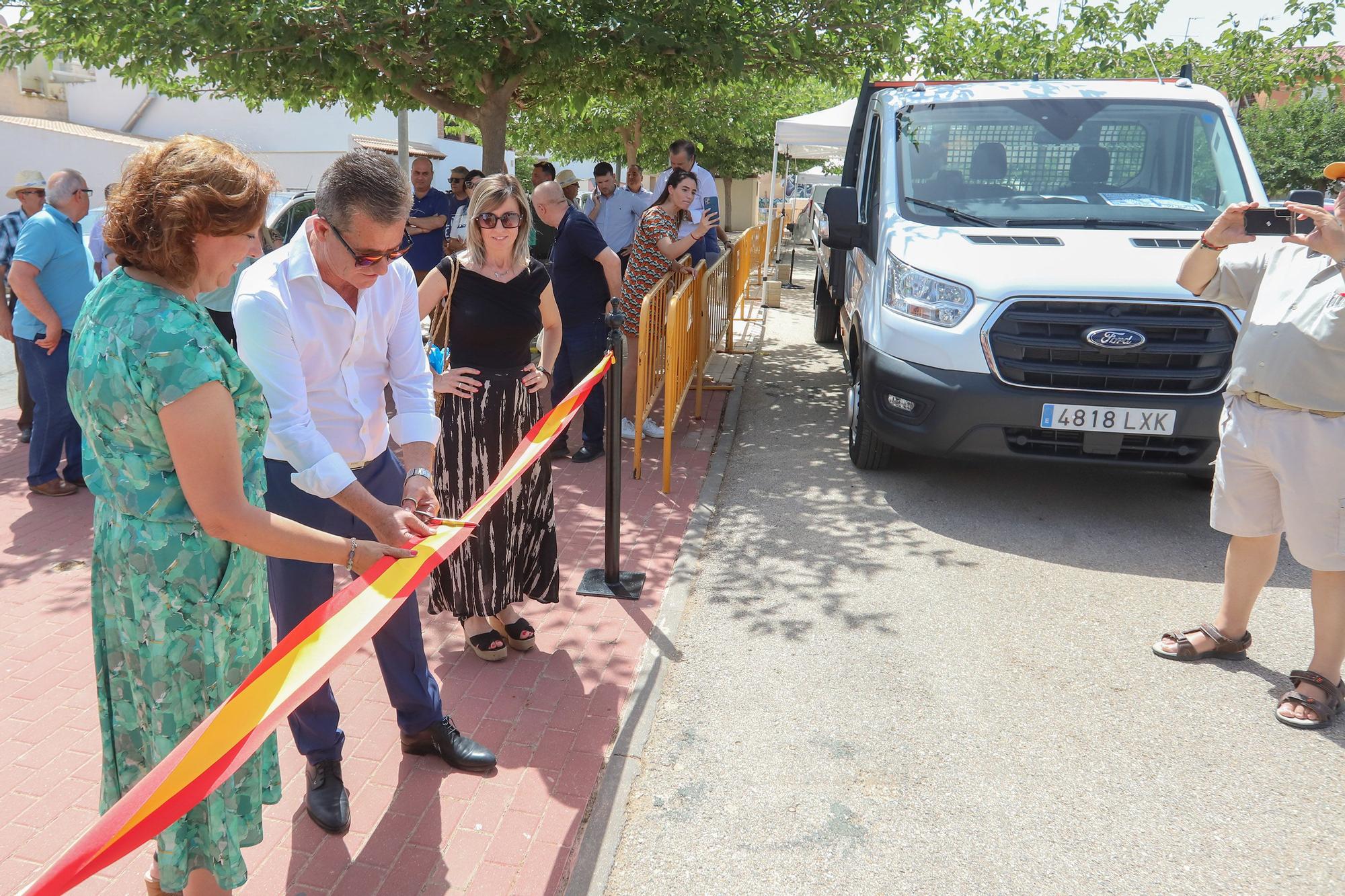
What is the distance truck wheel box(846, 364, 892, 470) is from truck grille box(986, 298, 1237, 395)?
1.25 metres

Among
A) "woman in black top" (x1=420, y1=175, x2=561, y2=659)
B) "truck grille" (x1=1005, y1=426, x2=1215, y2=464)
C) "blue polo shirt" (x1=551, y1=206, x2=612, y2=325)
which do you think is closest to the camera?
"woman in black top" (x1=420, y1=175, x2=561, y2=659)

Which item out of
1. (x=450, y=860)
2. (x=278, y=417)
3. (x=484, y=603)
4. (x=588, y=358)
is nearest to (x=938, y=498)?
(x=588, y=358)

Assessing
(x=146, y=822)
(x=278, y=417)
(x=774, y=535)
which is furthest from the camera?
(x=774, y=535)

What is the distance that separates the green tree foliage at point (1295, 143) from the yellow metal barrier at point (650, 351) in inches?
1479

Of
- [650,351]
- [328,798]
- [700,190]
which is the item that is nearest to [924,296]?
[650,351]

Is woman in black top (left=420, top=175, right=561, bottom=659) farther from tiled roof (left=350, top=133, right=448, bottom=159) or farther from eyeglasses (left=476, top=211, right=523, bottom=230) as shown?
tiled roof (left=350, top=133, right=448, bottom=159)

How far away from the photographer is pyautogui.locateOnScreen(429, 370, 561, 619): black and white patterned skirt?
3.95 metres

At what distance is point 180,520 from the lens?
2.04 meters

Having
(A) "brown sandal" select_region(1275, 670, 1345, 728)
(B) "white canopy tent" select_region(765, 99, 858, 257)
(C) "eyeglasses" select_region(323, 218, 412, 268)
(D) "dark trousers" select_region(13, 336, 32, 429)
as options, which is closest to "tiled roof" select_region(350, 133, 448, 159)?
(B) "white canopy tent" select_region(765, 99, 858, 257)

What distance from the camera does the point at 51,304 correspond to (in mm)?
5848

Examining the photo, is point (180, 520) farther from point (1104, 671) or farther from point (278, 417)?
point (1104, 671)

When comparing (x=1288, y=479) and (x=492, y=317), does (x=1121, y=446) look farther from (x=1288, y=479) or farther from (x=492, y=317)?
(x=492, y=317)

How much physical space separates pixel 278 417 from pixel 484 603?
1617mm

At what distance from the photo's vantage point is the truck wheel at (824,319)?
462 inches
